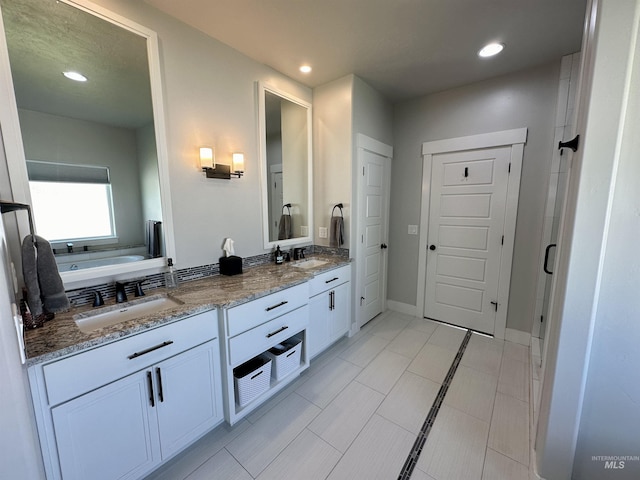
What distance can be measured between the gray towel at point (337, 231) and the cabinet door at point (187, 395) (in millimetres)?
1565

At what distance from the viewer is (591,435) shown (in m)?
1.22

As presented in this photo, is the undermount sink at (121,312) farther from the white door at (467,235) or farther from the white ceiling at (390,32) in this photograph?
the white door at (467,235)

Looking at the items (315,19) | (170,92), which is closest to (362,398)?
(170,92)

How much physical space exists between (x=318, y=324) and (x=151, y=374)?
1.34 meters

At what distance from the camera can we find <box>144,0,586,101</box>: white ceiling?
164cm

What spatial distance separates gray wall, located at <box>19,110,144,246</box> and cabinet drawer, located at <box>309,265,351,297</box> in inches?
51.9

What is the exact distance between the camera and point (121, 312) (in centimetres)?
150

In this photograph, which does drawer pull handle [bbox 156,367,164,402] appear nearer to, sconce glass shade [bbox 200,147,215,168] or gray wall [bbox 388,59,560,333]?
sconce glass shade [bbox 200,147,215,168]

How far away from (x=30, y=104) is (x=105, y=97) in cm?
35

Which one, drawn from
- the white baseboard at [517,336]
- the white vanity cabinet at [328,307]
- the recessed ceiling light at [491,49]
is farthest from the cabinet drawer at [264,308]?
the recessed ceiling light at [491,49]

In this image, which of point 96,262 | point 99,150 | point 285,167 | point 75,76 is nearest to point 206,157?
point 99,150

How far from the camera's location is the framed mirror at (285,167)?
2.39 metres

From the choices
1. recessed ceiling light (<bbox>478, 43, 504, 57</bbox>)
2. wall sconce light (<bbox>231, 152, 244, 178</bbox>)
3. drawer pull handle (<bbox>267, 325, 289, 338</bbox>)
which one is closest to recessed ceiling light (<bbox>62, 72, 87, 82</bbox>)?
wall sconce light (<bbox>231, 152, 244, 178</bbox>)

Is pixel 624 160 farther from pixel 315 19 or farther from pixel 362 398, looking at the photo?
pixel 362 398
